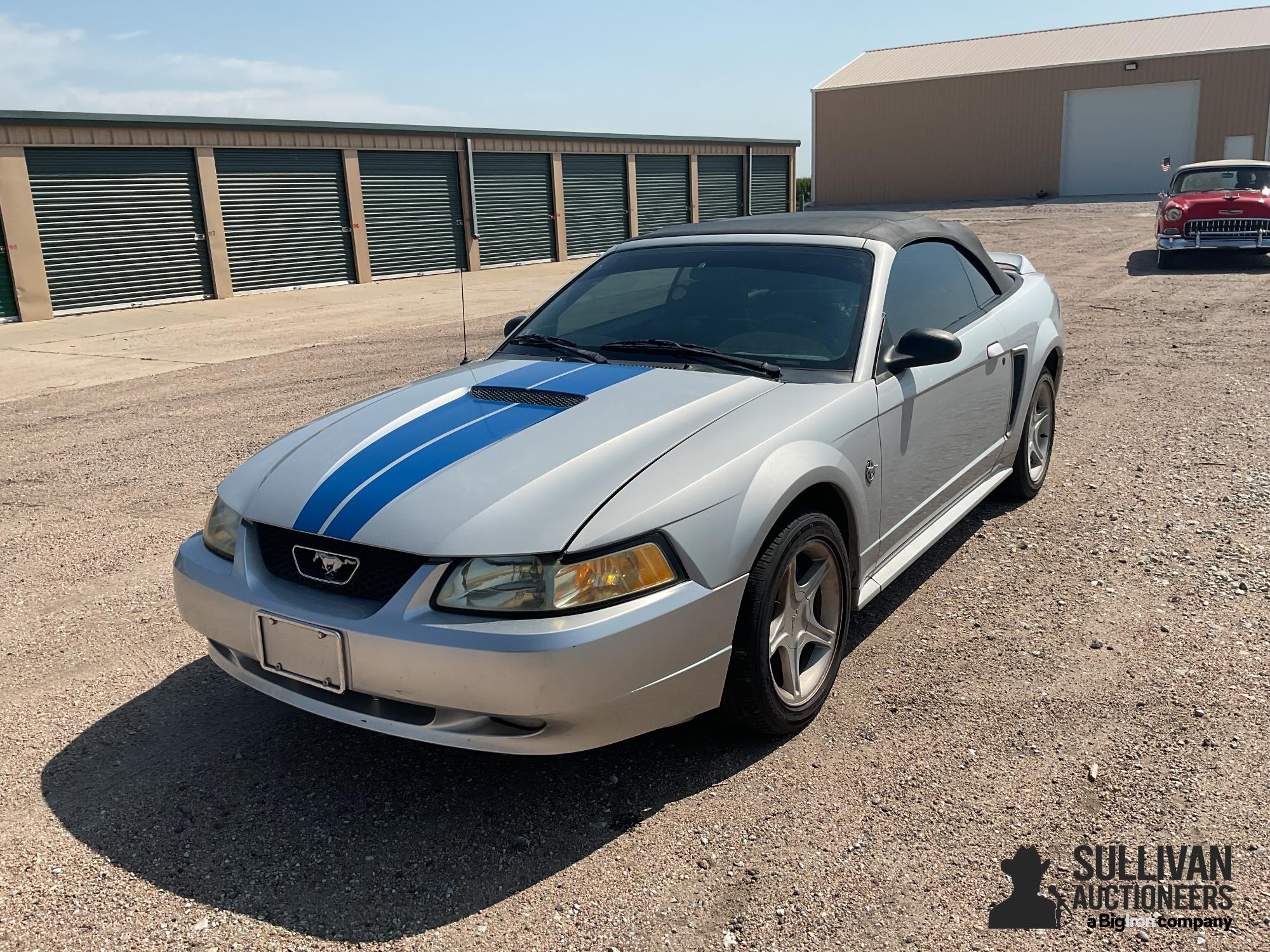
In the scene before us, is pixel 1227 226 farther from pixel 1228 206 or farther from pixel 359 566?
pixel 359 566

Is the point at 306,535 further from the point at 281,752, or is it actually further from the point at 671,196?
the point at 671,196

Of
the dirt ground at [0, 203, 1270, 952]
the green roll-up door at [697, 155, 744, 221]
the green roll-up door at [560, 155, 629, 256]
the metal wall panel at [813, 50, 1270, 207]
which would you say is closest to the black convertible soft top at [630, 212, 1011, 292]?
the dirt ground at [0, 203, 1270, 952]

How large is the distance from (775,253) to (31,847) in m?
3.26

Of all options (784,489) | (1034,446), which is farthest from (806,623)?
(1034,446)

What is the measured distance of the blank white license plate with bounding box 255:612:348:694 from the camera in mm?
2779

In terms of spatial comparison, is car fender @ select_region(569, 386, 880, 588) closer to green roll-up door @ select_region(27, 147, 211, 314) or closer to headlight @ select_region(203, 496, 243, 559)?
headlight @ select_region(203, 496, 243, 559)

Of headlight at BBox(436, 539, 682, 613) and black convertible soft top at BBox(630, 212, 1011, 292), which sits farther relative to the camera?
black convertible soft top at BBox(630, 212, 1011, 292)

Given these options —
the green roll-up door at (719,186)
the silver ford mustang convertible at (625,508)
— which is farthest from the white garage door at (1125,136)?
the silver ford mustang convertible at (625,508)

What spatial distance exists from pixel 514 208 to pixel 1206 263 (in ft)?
50.5

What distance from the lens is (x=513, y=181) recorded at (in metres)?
25.8

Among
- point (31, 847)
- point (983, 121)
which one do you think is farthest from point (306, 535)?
point (983, 121)

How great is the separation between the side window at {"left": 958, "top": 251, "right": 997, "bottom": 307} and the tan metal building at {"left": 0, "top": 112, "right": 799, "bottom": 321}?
11.4 metres

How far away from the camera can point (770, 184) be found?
116 feet

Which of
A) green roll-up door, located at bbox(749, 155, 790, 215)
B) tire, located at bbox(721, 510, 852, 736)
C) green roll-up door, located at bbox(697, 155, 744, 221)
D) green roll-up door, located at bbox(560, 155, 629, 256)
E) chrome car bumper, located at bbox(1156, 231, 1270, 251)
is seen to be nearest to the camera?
tire, located at bbox(721, 510, 852, 736)
